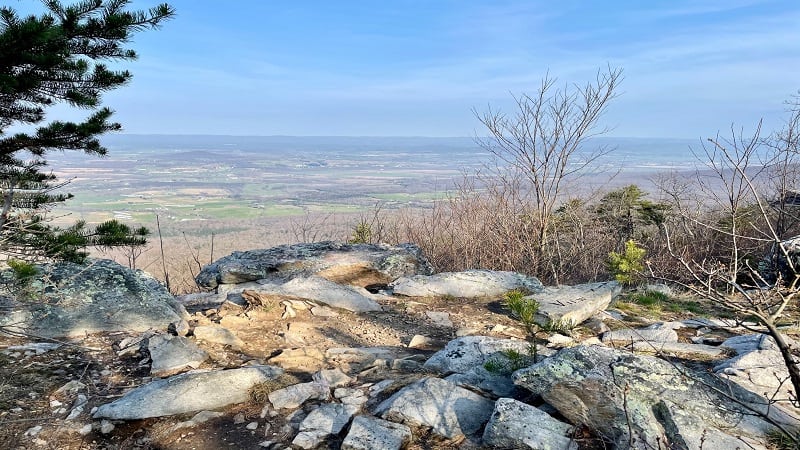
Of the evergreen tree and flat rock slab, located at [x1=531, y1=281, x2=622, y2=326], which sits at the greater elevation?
the evergreen tree

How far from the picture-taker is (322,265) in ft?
23.8

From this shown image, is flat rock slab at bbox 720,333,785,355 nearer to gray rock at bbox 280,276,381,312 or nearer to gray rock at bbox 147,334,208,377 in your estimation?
gray rock at bbox 280,276,381,312

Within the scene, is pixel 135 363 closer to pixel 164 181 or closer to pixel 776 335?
pixel 776 335

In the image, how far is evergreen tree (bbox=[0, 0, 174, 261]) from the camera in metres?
3.68

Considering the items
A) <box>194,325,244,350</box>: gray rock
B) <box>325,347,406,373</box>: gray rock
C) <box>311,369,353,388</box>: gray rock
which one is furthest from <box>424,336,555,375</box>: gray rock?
<box>194,325,244,350</box>: gray rock

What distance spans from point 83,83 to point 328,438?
11.7 feet

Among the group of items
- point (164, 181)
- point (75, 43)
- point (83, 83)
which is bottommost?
point (164, 181)

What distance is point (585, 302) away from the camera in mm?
5461

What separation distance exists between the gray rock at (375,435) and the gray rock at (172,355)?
1640mm

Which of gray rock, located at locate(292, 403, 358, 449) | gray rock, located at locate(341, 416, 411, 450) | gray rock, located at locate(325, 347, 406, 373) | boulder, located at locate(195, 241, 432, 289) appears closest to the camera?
gray rock, located at locate(341, 416, 411, 450)

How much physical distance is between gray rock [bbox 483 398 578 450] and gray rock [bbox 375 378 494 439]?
0.19 m

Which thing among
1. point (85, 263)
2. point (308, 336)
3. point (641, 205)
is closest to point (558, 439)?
point (308, 336)

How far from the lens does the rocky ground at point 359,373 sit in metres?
2.89

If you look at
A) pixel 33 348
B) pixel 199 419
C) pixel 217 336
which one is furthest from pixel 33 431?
pixel 217 336
